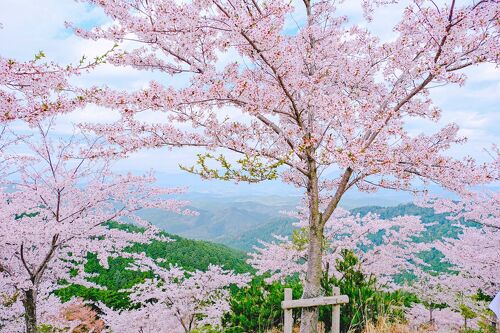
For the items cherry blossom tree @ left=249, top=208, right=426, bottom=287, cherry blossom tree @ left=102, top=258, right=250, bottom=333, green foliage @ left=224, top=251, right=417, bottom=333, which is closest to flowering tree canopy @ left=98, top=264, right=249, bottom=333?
cherry blossom tree @ left=102, top=258, right=250, bottom=333

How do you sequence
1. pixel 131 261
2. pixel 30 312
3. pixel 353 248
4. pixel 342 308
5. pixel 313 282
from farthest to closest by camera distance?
pixel 131 261, pixel 353 248, pixel 30 312, pixel 342 308, pixel 313 282

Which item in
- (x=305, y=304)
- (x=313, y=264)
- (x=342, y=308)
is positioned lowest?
(x=342, y=308)

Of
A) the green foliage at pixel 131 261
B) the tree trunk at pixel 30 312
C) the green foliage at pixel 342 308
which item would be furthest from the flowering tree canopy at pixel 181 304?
the green foliage at pixel 131 261

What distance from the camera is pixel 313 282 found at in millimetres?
5461

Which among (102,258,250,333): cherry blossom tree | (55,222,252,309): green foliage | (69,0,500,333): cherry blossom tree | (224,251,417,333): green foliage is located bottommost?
(55,222,252,309): green foliage

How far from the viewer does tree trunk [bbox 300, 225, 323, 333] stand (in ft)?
17.6

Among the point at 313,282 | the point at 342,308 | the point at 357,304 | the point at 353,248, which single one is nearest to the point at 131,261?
the point at 353,248

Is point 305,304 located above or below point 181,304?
above

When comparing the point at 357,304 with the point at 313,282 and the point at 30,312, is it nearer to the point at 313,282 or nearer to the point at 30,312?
the point at 313,282

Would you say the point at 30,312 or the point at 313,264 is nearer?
the point at 313,264

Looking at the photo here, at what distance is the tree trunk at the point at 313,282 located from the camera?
535 centimetres

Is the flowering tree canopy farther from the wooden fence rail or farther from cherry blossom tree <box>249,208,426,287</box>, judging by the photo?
the wooden fence rail

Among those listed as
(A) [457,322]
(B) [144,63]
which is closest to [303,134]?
(B) [144,63]

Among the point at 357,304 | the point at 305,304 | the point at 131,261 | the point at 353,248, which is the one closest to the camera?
the point at 305,304
